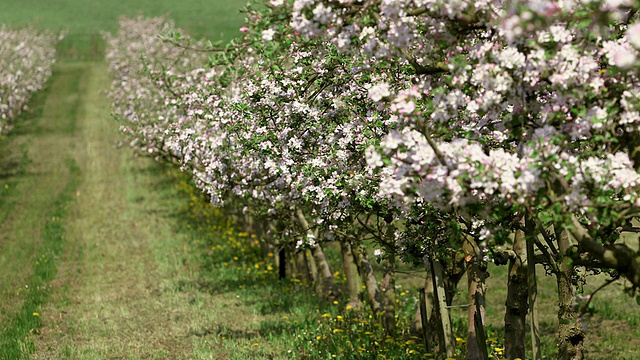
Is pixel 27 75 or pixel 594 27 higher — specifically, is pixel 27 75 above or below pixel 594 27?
above

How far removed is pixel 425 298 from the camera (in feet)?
38.3

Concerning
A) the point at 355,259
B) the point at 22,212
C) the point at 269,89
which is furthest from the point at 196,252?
the point at 269,89

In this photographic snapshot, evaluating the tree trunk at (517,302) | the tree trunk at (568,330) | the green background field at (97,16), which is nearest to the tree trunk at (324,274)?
the tree trunk at (517,302)

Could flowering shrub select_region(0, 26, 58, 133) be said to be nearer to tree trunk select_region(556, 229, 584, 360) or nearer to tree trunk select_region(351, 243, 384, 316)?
tree trunk select_region(351, 243, 384, 316)

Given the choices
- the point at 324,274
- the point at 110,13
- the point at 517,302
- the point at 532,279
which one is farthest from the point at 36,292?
the point at 110,13

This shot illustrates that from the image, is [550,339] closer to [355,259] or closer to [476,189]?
[355,259]

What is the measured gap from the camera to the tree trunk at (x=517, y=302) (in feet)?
31.5

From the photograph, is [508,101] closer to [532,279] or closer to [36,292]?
[532,279]

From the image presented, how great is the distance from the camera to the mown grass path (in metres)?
13.5

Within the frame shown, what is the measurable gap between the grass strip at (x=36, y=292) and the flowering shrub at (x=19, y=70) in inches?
341

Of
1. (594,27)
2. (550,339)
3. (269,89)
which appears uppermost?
(269,89)

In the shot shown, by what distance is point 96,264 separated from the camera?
20.0m

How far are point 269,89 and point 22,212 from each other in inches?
808

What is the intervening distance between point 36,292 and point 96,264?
3.16 m
